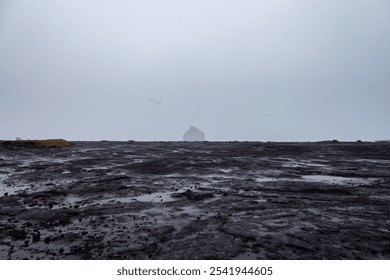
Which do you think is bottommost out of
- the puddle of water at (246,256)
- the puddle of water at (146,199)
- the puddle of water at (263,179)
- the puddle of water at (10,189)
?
the puddle of water at (10,189)

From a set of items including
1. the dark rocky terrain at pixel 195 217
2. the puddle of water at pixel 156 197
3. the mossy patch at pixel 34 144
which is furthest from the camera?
the mossy patch at pixel 34 144

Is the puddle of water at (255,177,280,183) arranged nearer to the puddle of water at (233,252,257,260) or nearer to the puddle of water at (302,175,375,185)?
the puddle of water at (302,175,375,185)

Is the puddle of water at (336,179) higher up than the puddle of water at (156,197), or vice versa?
the puddle of water at (336,179)

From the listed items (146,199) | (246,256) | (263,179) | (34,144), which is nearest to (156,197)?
(146,199)

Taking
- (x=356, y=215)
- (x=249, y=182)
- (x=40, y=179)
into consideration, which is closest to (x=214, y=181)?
(x=249, y=182)

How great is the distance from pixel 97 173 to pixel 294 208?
48.1ft

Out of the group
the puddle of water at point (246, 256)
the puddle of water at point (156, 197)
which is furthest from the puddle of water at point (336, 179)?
the puddle of water at point (246, 256)

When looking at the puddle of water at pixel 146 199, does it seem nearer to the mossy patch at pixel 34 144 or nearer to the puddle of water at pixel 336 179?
the puddle of water at pixel 336 179

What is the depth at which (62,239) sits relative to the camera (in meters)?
8.63

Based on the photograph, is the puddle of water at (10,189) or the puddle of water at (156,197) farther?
the puddle of water at (10,189)

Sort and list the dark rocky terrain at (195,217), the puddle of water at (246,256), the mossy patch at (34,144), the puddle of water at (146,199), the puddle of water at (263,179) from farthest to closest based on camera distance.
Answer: the mossy patch at (34,144) < the puddle of water at (263,179) < the puddle of water at (146,199) < the dark rocky terrain at (195,217) < the puddle of water at (246,256)

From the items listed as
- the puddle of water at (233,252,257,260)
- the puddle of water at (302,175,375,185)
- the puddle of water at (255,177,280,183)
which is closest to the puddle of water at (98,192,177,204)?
the puddle of water at (233,252,257,260)
